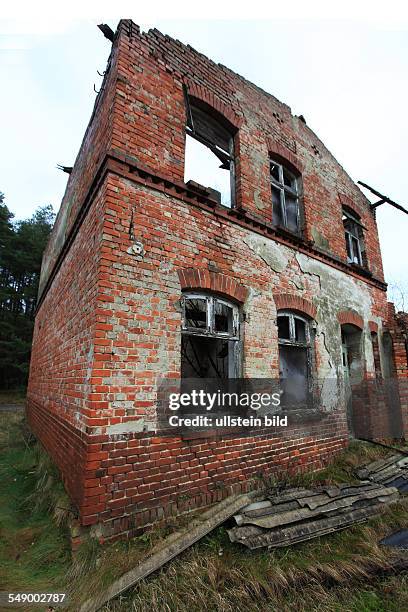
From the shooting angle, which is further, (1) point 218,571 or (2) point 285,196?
(2) point 285,196

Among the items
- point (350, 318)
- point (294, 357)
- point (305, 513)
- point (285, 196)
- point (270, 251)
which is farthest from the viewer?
point (350, 318)

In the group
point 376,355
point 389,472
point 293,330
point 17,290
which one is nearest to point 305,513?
point 389,472

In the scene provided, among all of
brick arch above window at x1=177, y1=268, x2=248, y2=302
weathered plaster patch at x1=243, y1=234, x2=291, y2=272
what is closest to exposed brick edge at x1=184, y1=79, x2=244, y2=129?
weathered plaster patch at x1=243, y1=234, x2=291, y2=272

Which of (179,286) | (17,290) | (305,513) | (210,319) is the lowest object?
(305,513)

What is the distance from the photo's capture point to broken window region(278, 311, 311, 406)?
5379mm

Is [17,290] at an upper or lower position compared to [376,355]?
upper

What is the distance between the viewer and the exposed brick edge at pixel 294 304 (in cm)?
518

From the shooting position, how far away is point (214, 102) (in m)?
5.46

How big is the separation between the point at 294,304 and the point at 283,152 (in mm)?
3517

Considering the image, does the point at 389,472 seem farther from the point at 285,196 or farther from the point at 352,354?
the point at 285,196

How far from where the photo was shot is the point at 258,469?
4.29 meters

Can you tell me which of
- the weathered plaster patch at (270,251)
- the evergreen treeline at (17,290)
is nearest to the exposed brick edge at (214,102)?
the weathered plaster patch at (270,251)

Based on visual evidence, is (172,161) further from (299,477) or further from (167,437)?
(299,477)

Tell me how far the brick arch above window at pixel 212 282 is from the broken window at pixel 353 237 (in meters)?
5.22
